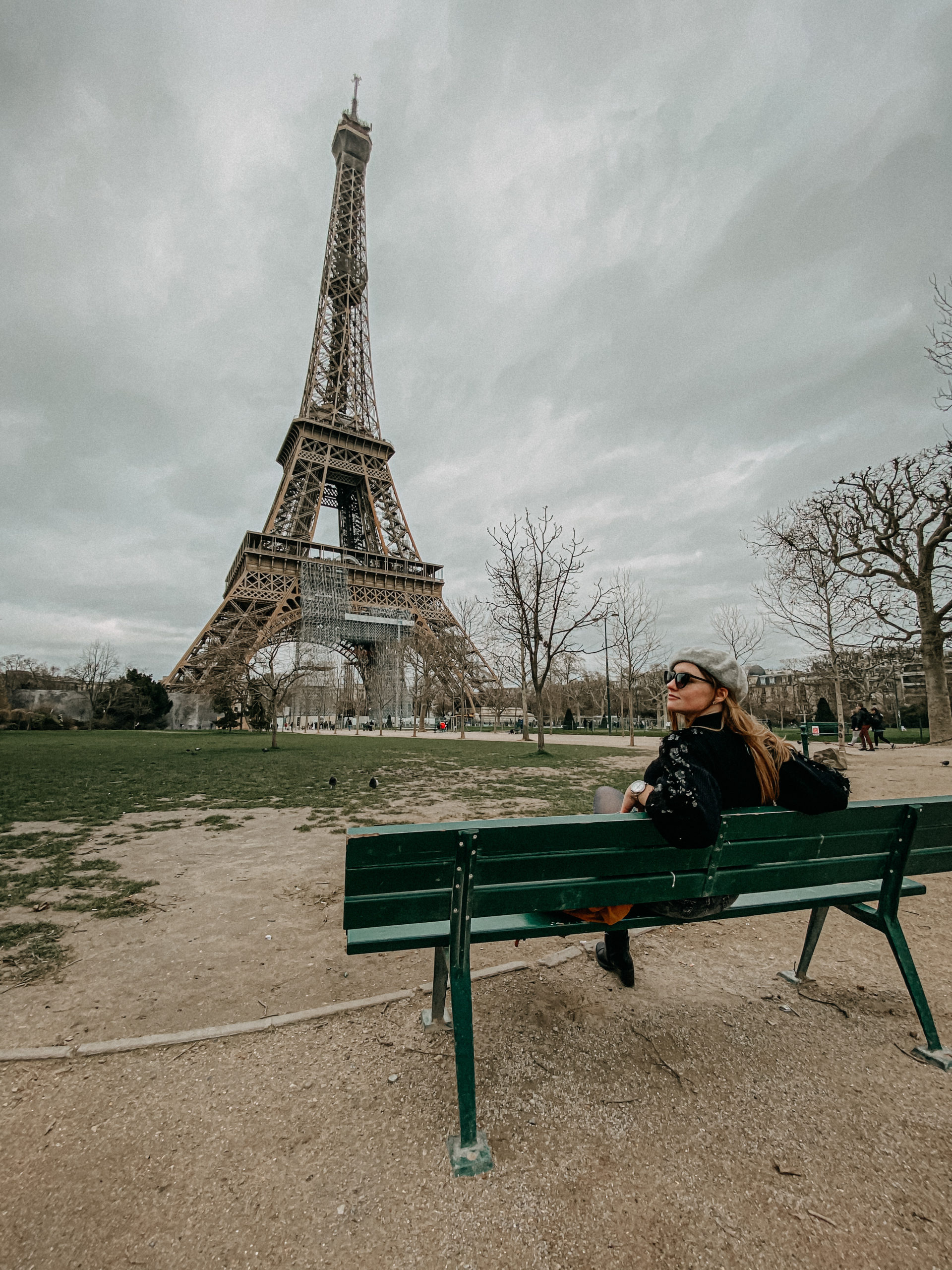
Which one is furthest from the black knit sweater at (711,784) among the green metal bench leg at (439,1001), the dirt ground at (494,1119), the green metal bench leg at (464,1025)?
the green metal bench leg at (439,1001)

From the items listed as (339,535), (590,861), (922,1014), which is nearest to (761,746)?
(590,861)

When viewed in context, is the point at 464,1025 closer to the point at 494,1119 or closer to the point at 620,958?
the point at 494,1119

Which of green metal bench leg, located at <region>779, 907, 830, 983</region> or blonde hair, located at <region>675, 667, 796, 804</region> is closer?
blonde hair, located at <region>675, 667, 796, 804</region>

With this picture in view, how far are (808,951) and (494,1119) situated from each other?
74.3 inches

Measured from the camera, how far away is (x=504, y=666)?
1282 inches

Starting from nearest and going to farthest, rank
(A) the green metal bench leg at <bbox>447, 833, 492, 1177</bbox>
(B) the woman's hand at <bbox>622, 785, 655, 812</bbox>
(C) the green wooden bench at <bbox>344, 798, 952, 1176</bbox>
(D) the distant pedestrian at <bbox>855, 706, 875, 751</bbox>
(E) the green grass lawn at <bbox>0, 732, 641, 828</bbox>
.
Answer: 1. (A) the green metal bench leg at <bbox>447, 833, 492, 1177</bbox>
2. (C) the green wooden bench at <bbox>344, 798, 952, 1176</bbox>
3. (B) the woman's hand at <bbox>622, 785, 655, 812</bbox>
4. (E) the green grass lawn at <bbox>0, 732, 641, 828</bbox>
5. (D) the distant pedestrian at <bbox>855, 706, 875, 751</bbox>

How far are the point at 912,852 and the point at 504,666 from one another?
30.1 meters

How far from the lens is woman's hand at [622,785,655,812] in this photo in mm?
2139

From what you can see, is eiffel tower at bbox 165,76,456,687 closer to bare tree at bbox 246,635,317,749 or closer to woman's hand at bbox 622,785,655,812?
bare tree at bbox 246,635,317,749

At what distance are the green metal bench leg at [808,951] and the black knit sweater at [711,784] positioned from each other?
936mm

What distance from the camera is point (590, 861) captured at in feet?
6.40

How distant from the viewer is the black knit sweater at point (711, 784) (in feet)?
6.37

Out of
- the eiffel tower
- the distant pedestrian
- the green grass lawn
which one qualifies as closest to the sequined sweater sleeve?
the green grass lawn

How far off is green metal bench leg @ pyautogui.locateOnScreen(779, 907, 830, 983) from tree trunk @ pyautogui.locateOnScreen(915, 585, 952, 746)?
15683 millimetres
